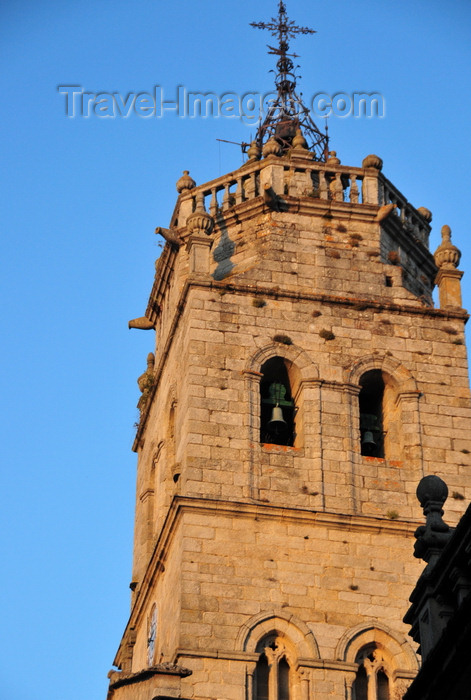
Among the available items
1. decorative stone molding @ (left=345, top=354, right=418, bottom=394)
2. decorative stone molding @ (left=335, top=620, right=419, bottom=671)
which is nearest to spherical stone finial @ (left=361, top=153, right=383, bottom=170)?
Result: decorative stone molding @ (left=345, top=354, right=418, bottom=394)

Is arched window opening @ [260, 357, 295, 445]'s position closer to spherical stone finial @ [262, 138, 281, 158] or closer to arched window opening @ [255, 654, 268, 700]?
arched window opening @ [255, 654, 268, 700]

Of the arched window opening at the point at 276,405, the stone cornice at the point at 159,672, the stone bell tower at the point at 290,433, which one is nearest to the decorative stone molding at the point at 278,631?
the stone bell tower at the point at 290,433

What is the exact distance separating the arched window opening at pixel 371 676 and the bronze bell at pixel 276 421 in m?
4.00

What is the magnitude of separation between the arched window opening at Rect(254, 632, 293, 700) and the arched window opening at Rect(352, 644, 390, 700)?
3.14 feet

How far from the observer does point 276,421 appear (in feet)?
84.8

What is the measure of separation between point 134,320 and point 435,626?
1694cm

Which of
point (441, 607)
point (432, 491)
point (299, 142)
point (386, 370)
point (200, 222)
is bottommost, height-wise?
point (441, 607)

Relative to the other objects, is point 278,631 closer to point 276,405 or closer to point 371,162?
point 276,405

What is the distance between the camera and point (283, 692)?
22953mm

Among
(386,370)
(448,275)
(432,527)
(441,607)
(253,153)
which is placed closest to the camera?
(441,607)

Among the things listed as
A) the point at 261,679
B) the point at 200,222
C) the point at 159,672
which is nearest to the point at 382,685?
the point at 261,679

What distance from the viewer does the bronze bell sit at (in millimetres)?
25844

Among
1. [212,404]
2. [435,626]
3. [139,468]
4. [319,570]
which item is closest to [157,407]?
[139,468]

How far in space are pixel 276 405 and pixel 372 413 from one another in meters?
1.75
